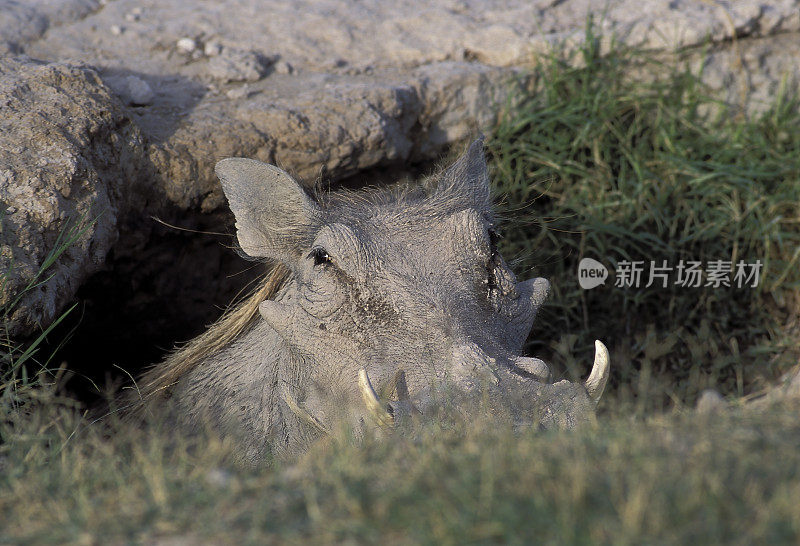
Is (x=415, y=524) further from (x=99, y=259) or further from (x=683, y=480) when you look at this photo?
(x=99, y=259)

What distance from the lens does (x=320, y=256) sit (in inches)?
108

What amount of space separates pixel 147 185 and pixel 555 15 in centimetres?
224

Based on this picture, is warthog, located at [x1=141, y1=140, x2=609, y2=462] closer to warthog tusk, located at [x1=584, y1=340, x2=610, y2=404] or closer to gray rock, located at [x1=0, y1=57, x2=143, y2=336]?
warthog tusk, located at [x1=584, y1=340, x2=610, y2=404]

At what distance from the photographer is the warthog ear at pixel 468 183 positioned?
3014mm

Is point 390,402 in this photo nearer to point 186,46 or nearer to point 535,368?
point 535,368

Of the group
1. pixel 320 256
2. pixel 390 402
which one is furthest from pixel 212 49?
pixel 390 402

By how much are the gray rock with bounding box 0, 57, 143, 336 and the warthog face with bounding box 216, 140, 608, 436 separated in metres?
0.54

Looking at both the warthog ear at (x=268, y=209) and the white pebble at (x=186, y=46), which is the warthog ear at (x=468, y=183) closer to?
the warthog ear at (x=268, y=209)

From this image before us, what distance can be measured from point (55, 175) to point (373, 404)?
4.90ft

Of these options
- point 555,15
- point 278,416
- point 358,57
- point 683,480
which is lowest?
point 278,416

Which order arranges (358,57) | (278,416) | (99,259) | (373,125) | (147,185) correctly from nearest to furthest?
(278,416)
(99,259)
(147,185)
(373,125)
(358,57)

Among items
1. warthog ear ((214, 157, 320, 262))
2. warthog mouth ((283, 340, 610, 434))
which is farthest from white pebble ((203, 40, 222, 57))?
warthog mouth ((283, 340, 610, 434))

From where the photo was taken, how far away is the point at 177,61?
12.9ft

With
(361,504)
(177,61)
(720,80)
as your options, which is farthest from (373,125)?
(361,504)
